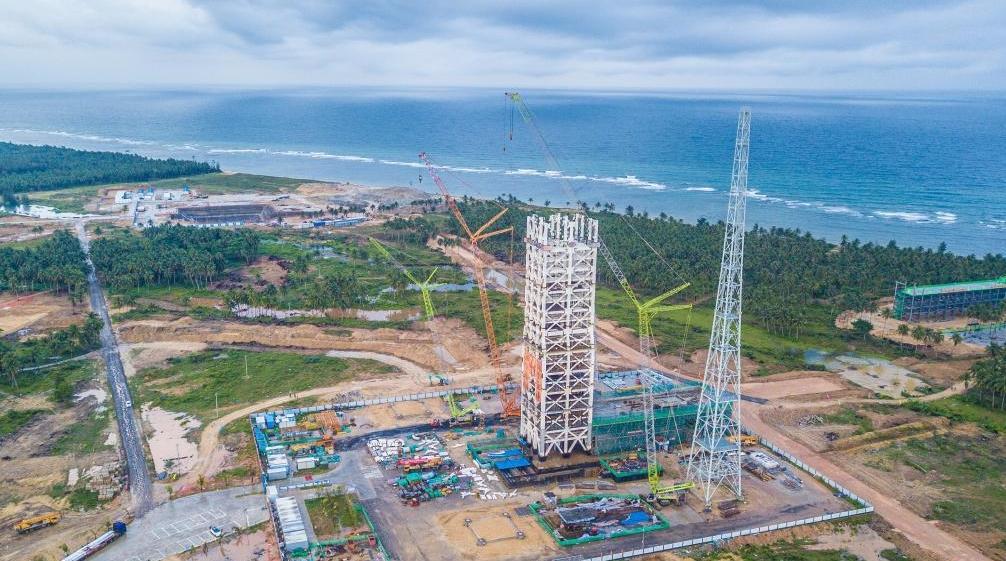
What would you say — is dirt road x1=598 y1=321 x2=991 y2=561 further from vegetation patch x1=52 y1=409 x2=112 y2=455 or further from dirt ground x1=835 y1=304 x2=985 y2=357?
vegetation patch x1=52 y1=409 x2=112 y2=455

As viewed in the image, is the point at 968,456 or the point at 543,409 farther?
the point at 968,456

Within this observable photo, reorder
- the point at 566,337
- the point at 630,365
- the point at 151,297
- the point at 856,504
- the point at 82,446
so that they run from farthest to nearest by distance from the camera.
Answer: the point at 151,297 → the point at 630,365 → the point at 82,446 → the point at 566,337 → the point at 856,504

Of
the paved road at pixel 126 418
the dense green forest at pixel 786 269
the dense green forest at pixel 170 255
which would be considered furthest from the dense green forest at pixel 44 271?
the dense green forest at pixel 786 269

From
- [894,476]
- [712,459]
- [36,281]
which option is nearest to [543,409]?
[712,459]

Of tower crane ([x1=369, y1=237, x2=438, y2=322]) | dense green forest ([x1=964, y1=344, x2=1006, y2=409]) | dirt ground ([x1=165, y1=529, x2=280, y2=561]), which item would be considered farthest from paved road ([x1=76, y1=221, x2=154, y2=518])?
dense green forest ([x1=964, y1=344, x2=1006, y2=409])

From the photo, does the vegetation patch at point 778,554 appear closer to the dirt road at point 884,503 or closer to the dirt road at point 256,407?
the dirt road at point 884,503

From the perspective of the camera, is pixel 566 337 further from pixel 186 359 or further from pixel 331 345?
pixel 186 359
